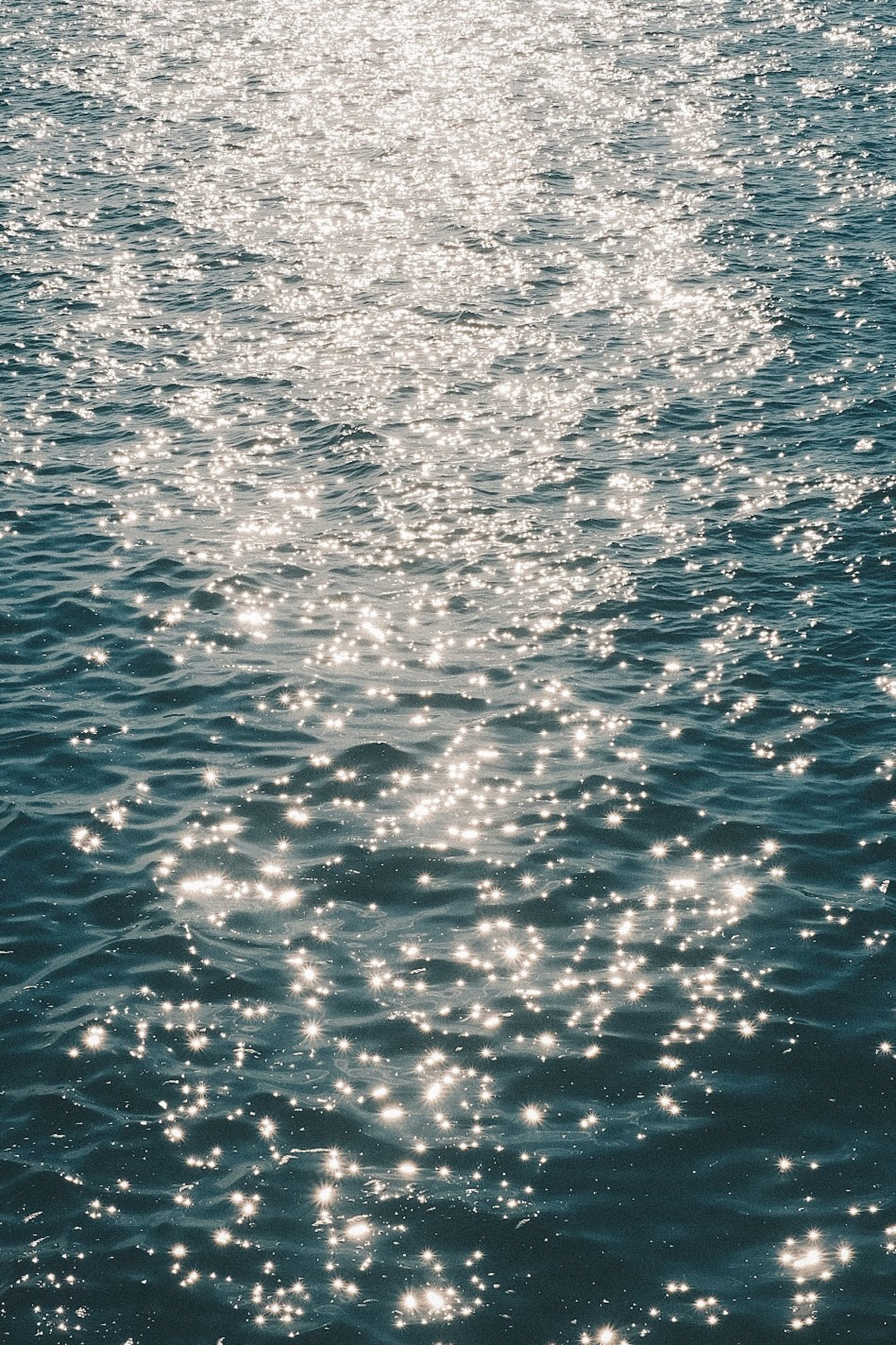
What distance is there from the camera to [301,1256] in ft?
51.9

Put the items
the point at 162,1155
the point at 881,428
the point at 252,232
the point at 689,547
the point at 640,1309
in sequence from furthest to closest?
the point at 252,232
the point at 881,428
the point at 689,547
the point at 162,1155
the point at 640,1309

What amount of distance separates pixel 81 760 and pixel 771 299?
1086 inches

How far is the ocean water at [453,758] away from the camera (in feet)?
52.9

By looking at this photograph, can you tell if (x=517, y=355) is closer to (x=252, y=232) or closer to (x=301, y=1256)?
(x=252, y=232)

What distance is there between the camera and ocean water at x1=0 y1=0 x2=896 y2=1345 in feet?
52.9

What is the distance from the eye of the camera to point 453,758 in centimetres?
2436

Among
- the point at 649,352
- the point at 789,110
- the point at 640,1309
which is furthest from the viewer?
the point at 789,110

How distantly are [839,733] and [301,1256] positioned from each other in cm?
1379

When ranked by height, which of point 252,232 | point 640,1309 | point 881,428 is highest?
point 252,232

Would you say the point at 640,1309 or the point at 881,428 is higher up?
the point at 881,428

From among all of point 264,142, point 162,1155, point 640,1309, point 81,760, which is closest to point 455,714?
point 81,760

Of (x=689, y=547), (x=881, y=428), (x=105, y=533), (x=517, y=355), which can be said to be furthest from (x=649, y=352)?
(x=105, y=533)

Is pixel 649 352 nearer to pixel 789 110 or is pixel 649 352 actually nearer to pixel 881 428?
pixel 881 428

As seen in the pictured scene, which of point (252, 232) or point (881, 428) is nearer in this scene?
point (881, 428)
